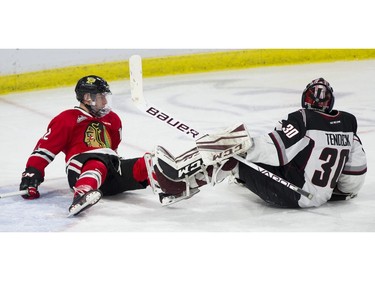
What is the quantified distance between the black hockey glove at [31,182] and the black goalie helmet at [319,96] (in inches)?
44.8

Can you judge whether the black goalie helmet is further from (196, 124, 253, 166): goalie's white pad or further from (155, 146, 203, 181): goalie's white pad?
(155, 146, 203, 181): goalie's white pad

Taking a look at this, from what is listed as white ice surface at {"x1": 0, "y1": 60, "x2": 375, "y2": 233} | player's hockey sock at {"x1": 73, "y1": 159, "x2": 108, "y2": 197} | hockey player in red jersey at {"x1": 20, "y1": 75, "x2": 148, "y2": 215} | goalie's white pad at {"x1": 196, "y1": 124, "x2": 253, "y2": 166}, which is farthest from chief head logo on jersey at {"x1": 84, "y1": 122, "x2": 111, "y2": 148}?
goalie's white pad at {"x1": 196, "y1": 124, "x2": 253, "y2": 166}

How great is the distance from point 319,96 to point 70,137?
1.05 meters

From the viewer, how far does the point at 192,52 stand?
4.93 metres

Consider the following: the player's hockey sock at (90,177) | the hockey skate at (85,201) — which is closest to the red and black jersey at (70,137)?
the player's hockey sock at (90,177)

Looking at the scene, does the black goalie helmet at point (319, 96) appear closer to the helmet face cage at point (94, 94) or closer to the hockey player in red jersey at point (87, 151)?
the hockey player in red jersey at point (87, 151)

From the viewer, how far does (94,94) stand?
345 centimetres

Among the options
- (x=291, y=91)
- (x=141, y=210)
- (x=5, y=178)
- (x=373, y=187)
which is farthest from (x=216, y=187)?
(x=291, y=91)

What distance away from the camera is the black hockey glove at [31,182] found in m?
3.34

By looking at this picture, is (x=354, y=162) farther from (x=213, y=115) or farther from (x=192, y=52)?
(x=192, y=52)

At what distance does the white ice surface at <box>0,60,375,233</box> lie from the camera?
3092mm

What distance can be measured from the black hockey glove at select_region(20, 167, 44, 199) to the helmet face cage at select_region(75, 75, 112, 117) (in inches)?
14.1

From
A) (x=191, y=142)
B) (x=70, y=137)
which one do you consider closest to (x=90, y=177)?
(x=70, y=137)

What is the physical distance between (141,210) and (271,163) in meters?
0.57
